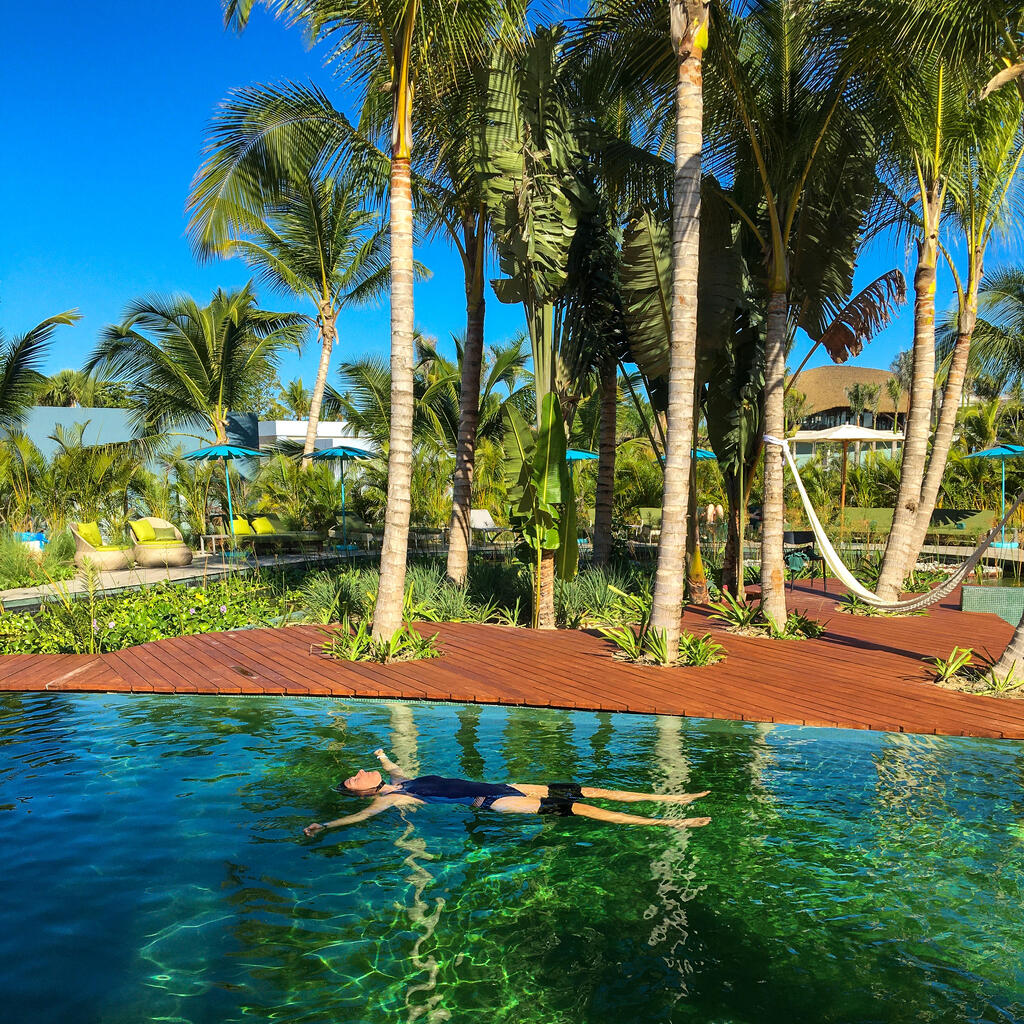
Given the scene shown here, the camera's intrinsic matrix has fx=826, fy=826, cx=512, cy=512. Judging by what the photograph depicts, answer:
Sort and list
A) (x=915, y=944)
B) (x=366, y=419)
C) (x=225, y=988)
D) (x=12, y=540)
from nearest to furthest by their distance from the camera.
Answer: (x=225, y=988)
(x=915, y=944)
(x=12, y=540)
(x=366, y=419)

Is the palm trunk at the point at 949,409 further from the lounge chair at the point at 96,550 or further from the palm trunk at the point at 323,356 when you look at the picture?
the palm trunk at the point at 323,356

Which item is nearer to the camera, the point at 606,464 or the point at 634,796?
the point at 634,796

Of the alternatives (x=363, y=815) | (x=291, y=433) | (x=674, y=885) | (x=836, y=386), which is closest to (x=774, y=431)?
(x=674, y=885)

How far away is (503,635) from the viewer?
348 inches

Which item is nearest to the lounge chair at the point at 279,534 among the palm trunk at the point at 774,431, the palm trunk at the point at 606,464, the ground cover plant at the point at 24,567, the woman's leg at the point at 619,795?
the ground cover plant at the point at 24,567

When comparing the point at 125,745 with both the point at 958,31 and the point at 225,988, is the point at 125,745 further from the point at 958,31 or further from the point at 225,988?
the point at 958,31

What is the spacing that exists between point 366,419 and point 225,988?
18549mm

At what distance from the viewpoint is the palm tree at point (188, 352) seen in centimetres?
1823

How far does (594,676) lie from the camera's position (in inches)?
273

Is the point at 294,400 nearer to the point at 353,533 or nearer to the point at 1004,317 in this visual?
the point at 353,533

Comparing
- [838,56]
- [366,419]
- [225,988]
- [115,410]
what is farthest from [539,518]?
[115,410]

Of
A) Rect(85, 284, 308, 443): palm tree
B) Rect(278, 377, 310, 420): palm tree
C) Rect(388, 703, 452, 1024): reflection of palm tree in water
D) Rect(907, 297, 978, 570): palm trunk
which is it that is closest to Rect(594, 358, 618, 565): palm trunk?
Rect(907, 297, 978, 570): palm trunk

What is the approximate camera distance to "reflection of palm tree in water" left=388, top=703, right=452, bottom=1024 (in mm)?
3102

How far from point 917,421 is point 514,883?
28.0 feet
